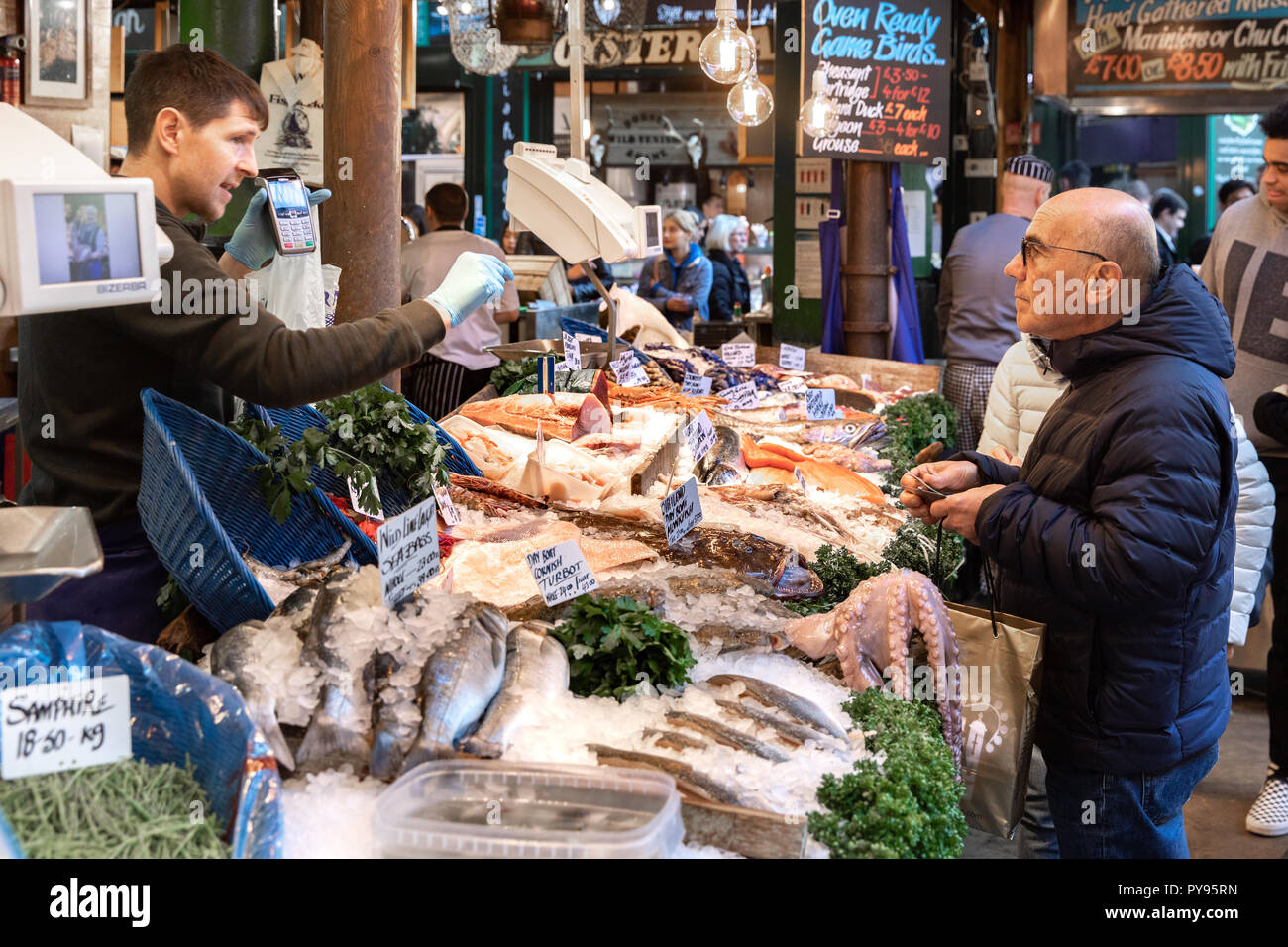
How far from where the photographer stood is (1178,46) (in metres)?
8.97

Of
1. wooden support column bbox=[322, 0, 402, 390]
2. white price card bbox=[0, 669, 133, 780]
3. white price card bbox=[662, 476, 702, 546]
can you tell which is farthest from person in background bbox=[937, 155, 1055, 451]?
white price card bbox=[0, 669, 133, 780]

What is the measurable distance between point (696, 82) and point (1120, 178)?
8.79 m

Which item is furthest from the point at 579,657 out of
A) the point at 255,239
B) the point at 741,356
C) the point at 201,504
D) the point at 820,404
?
the point at 741,356

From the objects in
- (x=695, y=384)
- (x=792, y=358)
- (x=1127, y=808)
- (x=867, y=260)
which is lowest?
(x=1127, y=808)

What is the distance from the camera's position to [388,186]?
4.54 metres

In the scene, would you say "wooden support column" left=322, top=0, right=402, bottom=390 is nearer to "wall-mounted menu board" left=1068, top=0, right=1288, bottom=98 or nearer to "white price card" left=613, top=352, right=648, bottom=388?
"white price card" left=613, top=352, right=648, bottom=388

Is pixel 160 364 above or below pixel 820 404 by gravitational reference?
above

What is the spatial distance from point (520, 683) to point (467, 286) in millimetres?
868

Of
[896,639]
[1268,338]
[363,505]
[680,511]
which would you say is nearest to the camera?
[896,639]

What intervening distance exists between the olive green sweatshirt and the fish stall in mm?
312

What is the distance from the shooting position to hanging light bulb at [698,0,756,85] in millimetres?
5758

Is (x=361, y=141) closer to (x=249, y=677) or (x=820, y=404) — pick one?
(x=820, y=404)
